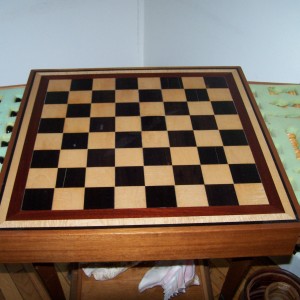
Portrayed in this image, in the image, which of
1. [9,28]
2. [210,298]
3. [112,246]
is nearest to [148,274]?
[210,298]

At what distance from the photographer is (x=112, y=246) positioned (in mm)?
1065

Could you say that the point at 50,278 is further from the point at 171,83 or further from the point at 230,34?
the point at 230,34

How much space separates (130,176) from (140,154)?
0.35 ft

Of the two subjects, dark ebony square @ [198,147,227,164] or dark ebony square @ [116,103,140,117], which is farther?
dark ebony square @ [116,103,140,117]

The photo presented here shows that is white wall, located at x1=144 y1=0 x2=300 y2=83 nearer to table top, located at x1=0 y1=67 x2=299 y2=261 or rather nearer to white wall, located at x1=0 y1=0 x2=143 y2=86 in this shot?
white wall, located at x1=0 y1=0 x2=143 y2=86

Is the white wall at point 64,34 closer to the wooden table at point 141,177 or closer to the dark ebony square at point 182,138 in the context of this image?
the wooden table at point 141,177

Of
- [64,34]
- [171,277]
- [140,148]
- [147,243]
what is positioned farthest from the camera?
[64,34]

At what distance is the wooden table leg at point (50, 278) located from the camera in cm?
132

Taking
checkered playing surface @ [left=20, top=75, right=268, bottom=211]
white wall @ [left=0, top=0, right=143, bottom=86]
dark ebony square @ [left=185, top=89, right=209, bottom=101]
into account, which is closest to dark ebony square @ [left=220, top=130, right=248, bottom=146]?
checkered playing surface @ [left=20, top=75, right=268, bottom=211]

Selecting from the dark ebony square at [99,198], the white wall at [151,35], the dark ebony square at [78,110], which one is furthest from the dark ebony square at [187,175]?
the white wall at [151,35]

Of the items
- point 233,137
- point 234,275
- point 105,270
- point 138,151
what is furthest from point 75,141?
point 234,275

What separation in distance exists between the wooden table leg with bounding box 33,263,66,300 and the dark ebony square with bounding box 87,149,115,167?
438mm

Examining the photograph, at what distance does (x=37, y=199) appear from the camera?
1104 millimetres

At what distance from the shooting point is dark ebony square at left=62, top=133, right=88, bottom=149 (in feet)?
4.16
